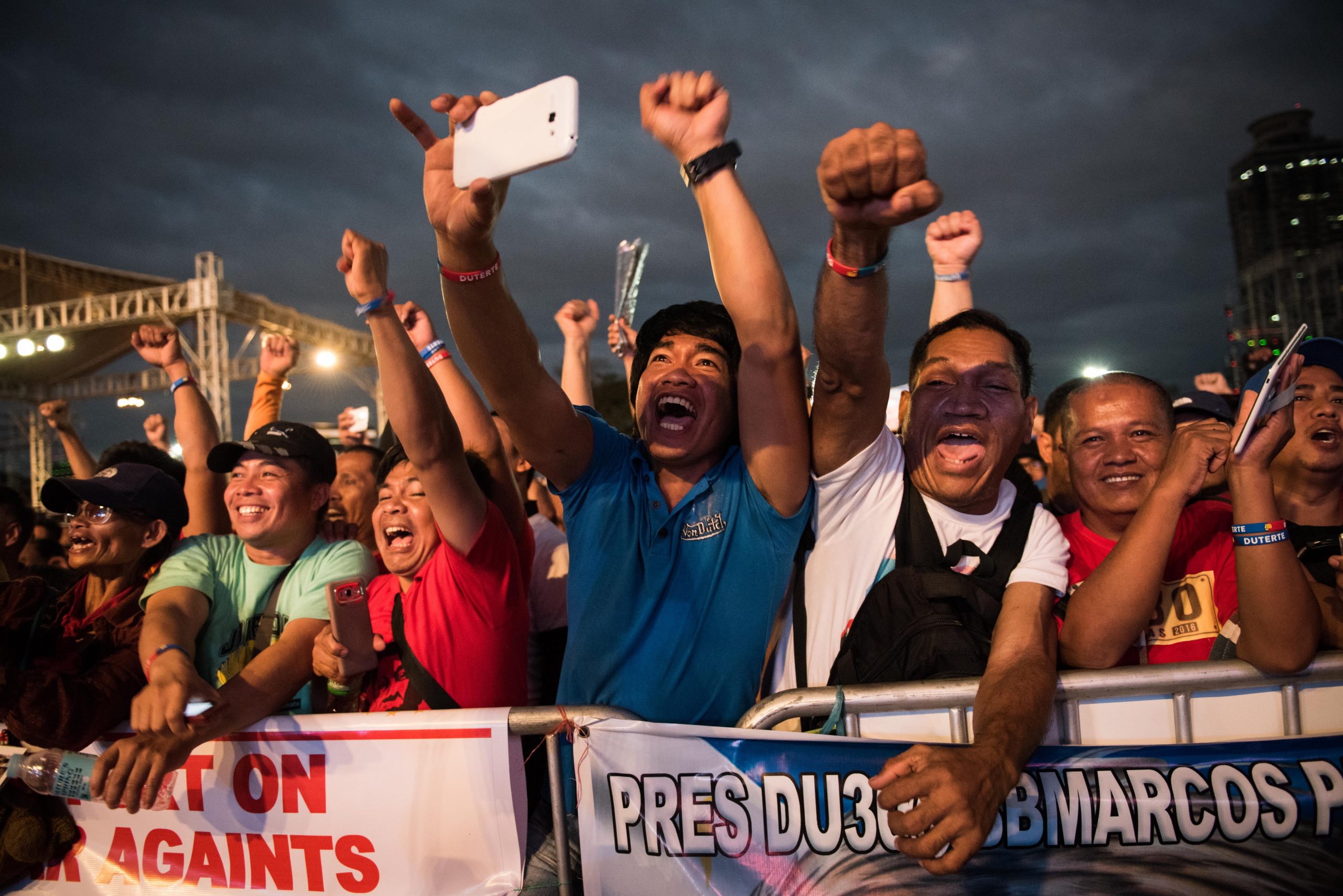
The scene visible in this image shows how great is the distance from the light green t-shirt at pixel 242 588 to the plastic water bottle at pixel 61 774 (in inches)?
15.6

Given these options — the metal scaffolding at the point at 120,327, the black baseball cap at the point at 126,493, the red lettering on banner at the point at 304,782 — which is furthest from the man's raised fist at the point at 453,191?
the metal scaffolding at the point at 120,327

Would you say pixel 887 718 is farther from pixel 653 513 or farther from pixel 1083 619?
pixel 653 513

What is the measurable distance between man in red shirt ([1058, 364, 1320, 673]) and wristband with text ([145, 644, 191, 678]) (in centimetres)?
262

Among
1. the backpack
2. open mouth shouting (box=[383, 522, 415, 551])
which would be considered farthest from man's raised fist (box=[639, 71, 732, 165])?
open mouth shouting (box=[383, 522, 415, 551])

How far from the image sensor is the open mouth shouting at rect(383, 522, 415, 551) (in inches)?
115

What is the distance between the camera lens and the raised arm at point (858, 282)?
1.62 metres

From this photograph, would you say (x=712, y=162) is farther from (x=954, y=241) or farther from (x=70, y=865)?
(x=70, y=865)

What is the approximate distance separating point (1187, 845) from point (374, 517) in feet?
8.95

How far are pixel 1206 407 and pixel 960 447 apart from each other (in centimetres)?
175

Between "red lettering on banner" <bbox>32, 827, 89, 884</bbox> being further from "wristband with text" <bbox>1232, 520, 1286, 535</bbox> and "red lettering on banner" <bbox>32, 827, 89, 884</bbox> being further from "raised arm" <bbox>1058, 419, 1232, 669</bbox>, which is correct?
"wristband with text" <bbox>1232, 520, 1286, 535</bbox>

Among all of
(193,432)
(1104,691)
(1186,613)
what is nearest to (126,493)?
(193,432)

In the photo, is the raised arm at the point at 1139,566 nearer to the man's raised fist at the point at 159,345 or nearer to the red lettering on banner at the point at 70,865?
the red lettering on banner at the point at 70,865

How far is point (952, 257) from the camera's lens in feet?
10.5

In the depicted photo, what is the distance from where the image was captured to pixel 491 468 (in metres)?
3.09
